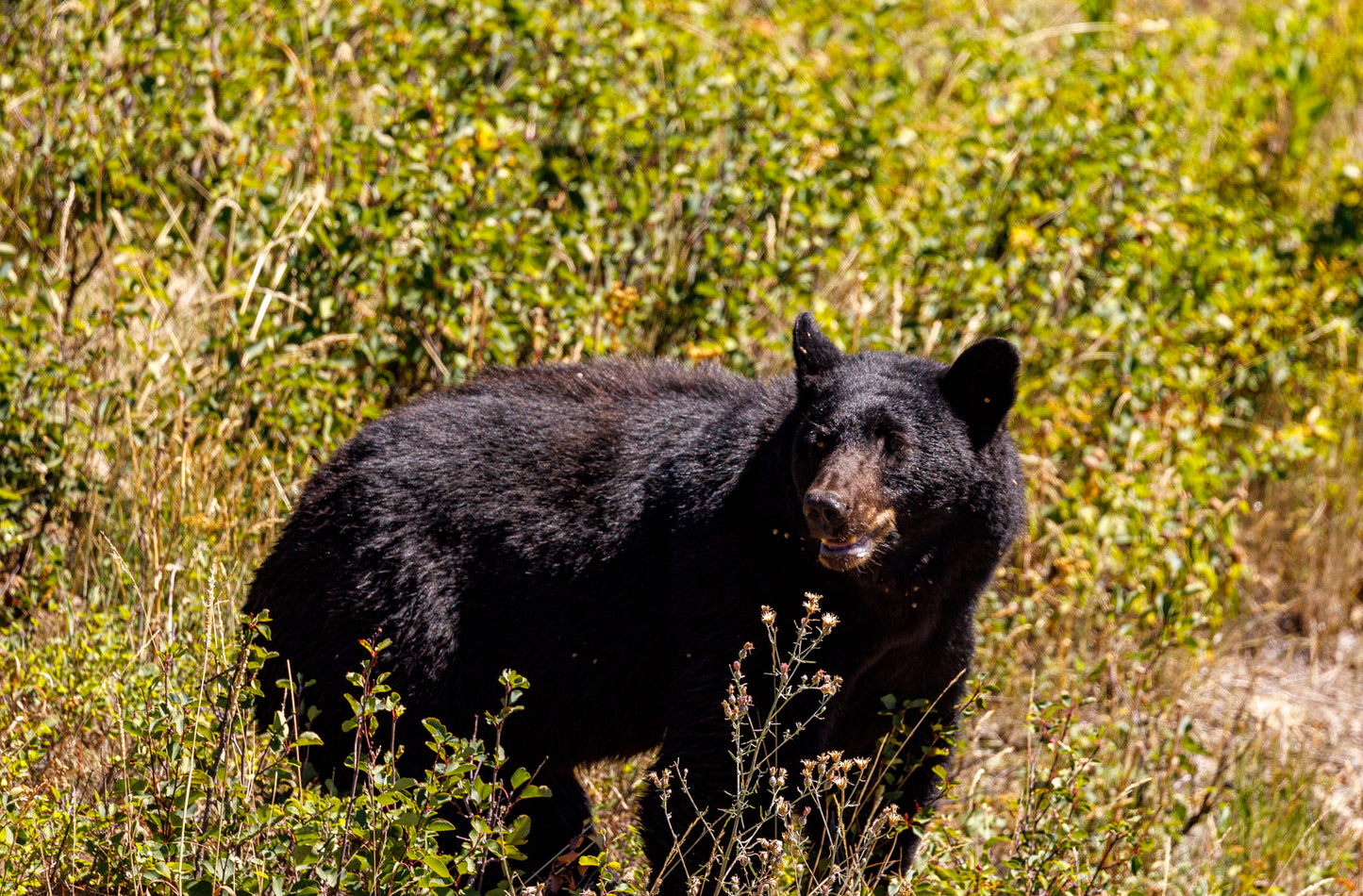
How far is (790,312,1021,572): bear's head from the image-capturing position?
144 inches

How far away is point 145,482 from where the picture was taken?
4.98 metres

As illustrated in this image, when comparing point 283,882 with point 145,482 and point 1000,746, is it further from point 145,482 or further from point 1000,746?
point 1000,746

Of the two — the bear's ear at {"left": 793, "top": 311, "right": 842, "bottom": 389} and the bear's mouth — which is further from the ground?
the bear's ear at {"left": 793, "top": 311, "right": 842, "bottom": 389}

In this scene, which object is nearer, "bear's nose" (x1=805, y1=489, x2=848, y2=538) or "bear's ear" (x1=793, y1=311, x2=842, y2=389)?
"bear's nose" (x1=805, y1=489, x2=848, y2=538)

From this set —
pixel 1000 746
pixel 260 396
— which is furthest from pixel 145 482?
pixel 1000 746

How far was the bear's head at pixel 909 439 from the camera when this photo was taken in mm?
3648

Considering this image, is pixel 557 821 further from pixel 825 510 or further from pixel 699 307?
pixel 699 307

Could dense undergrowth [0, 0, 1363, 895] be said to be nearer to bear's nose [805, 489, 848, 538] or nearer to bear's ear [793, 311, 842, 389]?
bear's nose [805, 489, 848, 538]

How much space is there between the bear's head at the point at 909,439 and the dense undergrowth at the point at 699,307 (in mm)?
602

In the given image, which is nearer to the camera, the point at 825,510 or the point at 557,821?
the point at 825,510

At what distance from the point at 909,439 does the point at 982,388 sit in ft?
0.79

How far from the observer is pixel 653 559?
153 inches

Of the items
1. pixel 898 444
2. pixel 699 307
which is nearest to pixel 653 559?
pixel 898 444

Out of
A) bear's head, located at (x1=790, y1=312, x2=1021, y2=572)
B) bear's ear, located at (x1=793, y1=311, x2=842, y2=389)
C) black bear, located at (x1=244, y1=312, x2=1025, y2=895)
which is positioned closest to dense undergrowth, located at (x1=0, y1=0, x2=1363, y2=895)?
black bear, located at (x1=244, y1=312, x2=1025, y2=895)
